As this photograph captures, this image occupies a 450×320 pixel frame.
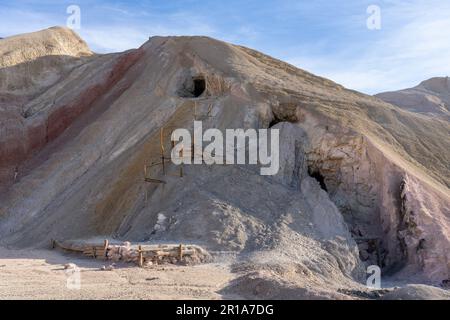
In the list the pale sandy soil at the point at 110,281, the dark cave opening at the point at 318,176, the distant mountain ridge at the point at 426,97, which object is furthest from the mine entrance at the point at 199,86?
the distant mountain ridge at the point at 426,97

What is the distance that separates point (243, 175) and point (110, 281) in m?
8.45

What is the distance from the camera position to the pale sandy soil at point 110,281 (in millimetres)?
13135

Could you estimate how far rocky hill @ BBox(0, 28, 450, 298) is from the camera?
1947 cm

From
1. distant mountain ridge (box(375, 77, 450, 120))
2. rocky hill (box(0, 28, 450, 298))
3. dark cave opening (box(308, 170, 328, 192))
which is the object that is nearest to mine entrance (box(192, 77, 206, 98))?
rocky hill (box(0, 28, 450, 298))

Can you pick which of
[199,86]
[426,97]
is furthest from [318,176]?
[426,97]

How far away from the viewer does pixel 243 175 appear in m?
22.0

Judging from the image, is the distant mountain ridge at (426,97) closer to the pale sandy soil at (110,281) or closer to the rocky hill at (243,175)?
the rocky hill at (243,175)

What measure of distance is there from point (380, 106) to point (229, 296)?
1851cm

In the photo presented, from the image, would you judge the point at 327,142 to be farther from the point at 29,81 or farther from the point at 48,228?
the point at 29,81

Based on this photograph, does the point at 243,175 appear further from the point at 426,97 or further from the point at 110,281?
the point at 426,97

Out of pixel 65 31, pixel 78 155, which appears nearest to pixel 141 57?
pixel 78 155

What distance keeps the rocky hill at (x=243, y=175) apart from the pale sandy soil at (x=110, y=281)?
1009mm

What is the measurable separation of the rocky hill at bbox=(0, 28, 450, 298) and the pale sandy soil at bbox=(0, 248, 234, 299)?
1009 mm

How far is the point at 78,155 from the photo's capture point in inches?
1120
